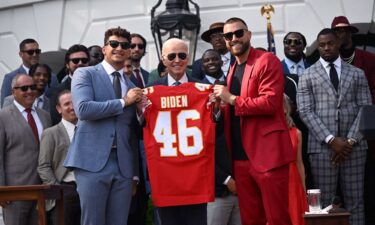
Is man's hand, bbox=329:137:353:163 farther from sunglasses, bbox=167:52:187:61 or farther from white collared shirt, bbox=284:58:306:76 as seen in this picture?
sunglasses, bbox=167:52:187:61

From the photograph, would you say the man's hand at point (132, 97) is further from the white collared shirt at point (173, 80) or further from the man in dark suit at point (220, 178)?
the man in dark suit at point (220, 178)

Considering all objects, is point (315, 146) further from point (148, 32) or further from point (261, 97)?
point (148, 32)

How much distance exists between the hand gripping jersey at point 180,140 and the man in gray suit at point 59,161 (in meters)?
1.87

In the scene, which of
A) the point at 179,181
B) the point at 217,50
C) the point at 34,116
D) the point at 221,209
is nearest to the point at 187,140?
the point at 179,181

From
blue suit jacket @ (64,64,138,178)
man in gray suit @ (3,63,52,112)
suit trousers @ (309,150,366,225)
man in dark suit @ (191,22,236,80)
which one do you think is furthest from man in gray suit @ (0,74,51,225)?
suit trousers @ (309,150,366,225)

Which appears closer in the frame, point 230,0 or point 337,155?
point 337,155

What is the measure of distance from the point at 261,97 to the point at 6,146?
3481 millimetres

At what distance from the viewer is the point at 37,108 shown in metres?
10.9

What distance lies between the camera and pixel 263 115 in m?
8.35

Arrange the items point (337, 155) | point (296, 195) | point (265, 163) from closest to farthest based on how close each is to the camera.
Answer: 1. point (265, 163)
2. point (296, 195)
3. point (337, 155)

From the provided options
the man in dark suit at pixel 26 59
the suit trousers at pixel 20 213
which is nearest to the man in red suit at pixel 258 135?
the suit trousers at pixel 20 213

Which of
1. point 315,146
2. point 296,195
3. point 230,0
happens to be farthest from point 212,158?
point 230,0

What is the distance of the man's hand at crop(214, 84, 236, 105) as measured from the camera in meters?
8.30

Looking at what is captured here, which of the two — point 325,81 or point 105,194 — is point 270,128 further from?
point 325,81
